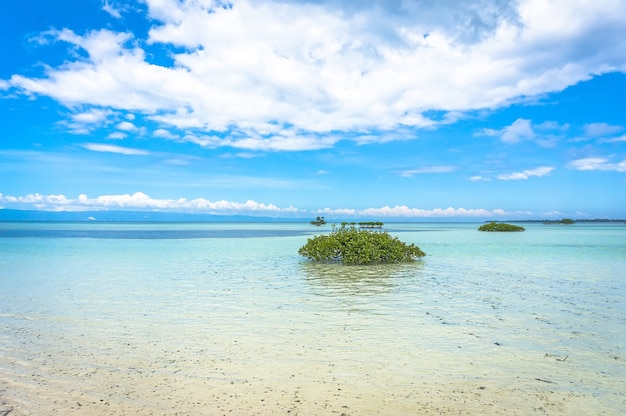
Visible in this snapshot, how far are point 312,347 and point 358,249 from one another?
16352 mm

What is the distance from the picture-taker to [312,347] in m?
9.41

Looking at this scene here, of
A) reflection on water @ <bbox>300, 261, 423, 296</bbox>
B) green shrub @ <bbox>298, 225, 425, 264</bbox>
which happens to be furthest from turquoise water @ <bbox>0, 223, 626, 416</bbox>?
green shrub @ <bbox>298, 225, 425, 264</bbox>

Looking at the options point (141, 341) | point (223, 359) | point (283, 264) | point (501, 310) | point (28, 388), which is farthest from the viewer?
point (283, 264)

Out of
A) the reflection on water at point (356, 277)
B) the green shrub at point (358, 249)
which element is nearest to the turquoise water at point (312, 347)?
the reflection on water at point (356, 277)

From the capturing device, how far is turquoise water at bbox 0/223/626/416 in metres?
6.71

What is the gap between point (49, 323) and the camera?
11531mm

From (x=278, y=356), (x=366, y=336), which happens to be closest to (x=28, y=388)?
(x=278, y=356)

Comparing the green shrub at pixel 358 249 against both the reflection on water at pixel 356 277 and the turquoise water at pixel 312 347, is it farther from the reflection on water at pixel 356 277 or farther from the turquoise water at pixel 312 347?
the turquoise water at pixel 312 347

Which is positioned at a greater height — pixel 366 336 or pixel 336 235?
pixel 336 235

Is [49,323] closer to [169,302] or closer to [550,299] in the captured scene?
[169,302]

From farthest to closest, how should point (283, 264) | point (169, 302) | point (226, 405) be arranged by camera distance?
1. point (283, 264)
2. point (169, 302)
3. point (226, 405)

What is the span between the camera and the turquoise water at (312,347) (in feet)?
22.0

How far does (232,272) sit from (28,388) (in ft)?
50.7

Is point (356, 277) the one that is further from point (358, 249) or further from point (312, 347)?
point (312, 347)
